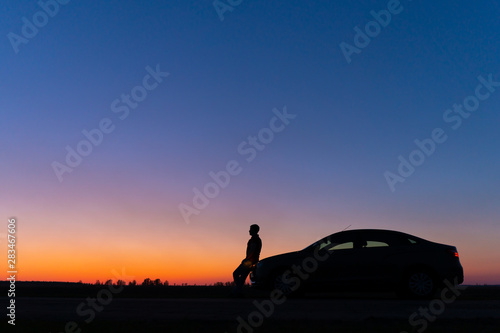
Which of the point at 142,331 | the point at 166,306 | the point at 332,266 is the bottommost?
the point at 142,331

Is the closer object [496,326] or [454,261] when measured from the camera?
[496,326]

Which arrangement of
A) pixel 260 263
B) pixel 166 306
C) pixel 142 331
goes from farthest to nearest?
pixel 260 263, pixel 166 306, pixel 142 331

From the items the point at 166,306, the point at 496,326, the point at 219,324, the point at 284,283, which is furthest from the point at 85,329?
the point at 284,283

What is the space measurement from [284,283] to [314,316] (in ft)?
17.4

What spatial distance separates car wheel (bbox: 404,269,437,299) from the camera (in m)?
13.6

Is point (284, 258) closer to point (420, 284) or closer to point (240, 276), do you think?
point (240, 276)

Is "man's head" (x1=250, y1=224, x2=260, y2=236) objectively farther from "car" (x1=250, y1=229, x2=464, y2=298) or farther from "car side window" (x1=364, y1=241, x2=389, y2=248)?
"car side window" (x1=364, y1=241, x2=389, y2=248)

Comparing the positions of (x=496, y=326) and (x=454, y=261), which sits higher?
(x=454, y=261)

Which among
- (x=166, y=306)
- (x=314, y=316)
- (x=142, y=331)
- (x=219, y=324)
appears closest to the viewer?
(x=142, y=331)

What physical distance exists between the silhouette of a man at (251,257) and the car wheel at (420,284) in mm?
3786

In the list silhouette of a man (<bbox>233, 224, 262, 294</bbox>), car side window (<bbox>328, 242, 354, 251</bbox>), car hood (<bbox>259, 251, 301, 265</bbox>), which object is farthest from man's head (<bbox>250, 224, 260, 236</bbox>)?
car side window (<bbox>328, 242, 354, 251</bbox>)

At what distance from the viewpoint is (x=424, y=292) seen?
44.5ft

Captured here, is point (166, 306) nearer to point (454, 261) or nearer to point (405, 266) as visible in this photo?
point (405, 266)

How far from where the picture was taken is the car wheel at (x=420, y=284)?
13555 millimetres
